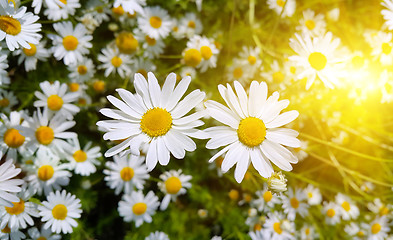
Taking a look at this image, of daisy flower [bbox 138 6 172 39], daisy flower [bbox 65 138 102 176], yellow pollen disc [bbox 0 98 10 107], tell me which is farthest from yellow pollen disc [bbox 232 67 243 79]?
yellow pollen disc [bbox 0 98 10 107]

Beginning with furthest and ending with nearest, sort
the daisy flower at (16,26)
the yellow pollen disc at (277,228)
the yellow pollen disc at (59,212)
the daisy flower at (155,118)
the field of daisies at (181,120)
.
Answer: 1. the yellow pollen disc at (277,228)
2. the yellow pollen disc at (59,212)
3. the daisy flower at (16,26)
4. the field of daisies at (181,120)
5. the daisy flower at (155,118)

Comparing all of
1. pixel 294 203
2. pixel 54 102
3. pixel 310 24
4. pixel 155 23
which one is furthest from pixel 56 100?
pixel 310 24

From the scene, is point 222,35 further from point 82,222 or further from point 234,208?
point 82,222

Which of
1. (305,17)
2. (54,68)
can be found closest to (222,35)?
(305,17)

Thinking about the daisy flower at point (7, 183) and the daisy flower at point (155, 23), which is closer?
the daisy flower at point (7, 183)

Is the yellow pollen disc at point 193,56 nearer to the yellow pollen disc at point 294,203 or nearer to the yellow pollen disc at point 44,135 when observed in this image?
the yellow pollen disc at point 44,135

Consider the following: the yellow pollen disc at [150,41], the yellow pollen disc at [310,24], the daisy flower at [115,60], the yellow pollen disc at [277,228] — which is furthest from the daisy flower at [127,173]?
the yellow pollen disc at [310,24]

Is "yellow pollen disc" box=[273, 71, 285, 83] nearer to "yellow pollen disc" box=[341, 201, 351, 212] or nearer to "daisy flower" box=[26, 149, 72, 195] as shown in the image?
"yellow pollen disc" box=[341, 201, 351, 212]
